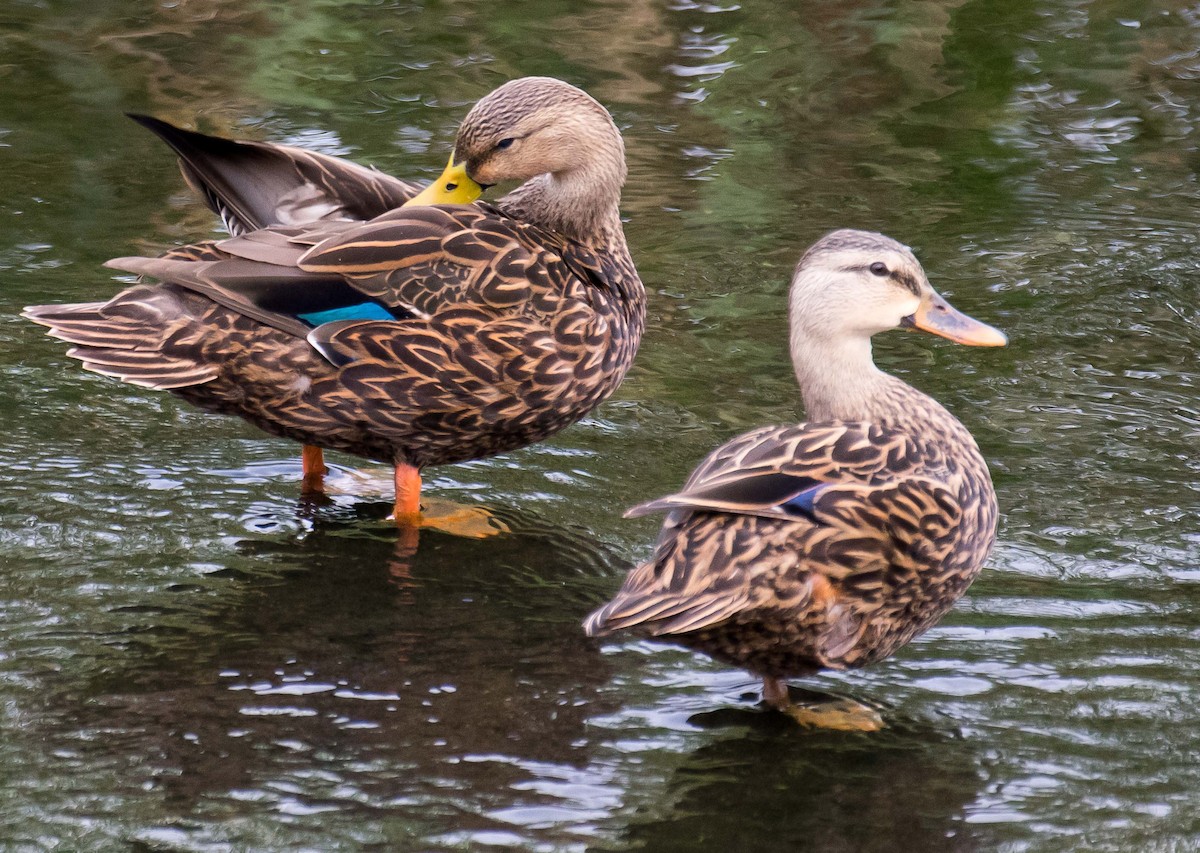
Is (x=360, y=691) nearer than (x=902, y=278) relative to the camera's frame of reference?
Yes

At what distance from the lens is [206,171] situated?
5328 mm

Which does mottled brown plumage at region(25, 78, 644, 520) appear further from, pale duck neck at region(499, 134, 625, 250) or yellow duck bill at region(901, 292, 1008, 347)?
yellow duck bill at region(901, 292, 1008, 347)

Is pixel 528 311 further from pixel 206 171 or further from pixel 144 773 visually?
pixel 144 773

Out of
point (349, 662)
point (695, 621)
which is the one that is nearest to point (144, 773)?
point (349, 662)

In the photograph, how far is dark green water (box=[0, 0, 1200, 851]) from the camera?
3598mm

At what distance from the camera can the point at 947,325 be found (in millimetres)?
4531

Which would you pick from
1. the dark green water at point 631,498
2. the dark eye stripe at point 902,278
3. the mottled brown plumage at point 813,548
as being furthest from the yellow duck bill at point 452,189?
the mottled brown plumage at point 813,548

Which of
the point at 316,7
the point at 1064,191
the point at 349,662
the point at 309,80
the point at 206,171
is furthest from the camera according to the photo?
the point at 316,7

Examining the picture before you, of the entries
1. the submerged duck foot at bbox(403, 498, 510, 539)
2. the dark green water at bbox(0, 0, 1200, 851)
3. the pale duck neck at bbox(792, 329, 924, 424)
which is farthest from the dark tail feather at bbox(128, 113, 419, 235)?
the pale duck neck at bbox(792, 329, 924, 424)

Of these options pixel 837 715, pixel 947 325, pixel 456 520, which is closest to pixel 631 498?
pixel 456 520

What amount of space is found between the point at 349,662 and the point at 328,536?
0.85 m

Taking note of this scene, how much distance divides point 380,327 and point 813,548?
169cm

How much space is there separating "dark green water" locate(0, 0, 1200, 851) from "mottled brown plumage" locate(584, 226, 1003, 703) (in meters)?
0.28

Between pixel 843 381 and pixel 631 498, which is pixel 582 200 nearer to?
pixel 631 498
